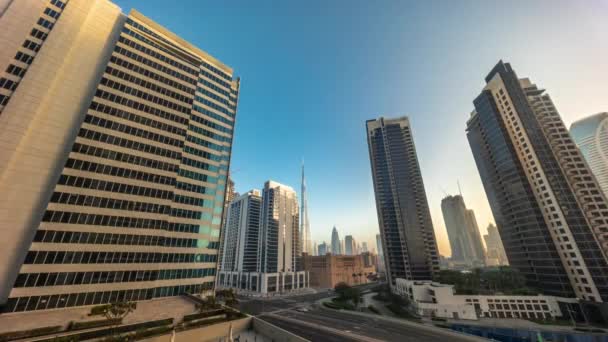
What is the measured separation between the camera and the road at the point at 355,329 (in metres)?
43.1

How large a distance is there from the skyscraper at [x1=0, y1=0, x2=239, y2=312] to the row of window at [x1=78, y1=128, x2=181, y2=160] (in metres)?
0.26

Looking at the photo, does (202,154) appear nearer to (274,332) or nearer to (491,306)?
(274,332)

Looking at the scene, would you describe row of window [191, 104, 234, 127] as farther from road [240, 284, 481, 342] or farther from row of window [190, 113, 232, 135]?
road [240, 284, 481, 342]

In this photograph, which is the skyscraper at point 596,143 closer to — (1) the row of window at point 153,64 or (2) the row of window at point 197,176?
→ (2) the row of window at point 197,176

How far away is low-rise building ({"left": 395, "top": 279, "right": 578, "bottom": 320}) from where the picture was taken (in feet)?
212

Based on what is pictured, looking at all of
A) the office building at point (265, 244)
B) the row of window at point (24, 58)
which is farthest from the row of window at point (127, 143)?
the office building at point (265, 244)

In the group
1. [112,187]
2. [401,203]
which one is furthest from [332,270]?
[112,187]

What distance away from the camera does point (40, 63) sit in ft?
141

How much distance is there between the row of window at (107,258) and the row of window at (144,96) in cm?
3893

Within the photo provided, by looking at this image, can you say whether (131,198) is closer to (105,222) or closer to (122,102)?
(105,222)

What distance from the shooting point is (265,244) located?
131m

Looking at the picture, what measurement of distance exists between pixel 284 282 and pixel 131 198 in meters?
105

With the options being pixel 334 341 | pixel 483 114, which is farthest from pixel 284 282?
pixel 483 114

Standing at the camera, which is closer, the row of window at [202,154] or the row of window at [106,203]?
the row of window at [106,203]
